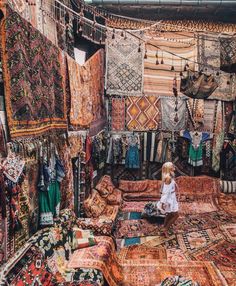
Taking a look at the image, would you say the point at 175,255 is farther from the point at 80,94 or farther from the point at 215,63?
the point at 215,63

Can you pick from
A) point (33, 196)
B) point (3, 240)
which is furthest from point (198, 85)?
point (3, 240)

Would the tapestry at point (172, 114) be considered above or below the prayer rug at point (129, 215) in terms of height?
above

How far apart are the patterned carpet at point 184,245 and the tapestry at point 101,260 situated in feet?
0.97

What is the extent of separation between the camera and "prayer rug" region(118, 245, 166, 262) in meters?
5.63

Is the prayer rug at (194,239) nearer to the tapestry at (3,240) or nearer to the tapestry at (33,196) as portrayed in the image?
the tapestry at (33,196)

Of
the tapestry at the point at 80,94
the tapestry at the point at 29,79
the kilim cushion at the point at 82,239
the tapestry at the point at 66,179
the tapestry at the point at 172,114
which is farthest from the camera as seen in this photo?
the tapestry at the point at 172,114

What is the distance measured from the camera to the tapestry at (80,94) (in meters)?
5.91

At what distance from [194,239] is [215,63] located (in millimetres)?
5612

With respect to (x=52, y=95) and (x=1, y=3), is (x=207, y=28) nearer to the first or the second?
(x=52, y=95)

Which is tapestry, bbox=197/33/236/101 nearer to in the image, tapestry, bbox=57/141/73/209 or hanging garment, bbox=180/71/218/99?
hanging garment, bbox=180/71/218/99

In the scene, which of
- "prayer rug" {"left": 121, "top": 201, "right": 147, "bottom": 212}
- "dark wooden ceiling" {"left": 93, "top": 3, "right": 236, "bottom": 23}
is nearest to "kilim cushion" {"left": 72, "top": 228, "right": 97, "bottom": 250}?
"prayer rug" {"left": 121, "top": 201, "right": 147, "bottom": 212}

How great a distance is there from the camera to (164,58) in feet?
30.9

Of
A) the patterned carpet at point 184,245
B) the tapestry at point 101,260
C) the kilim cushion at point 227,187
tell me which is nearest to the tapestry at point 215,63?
the kilim cushion at point 227,187

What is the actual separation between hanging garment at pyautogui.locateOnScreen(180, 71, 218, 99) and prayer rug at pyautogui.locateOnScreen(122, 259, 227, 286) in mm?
5709
